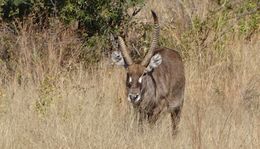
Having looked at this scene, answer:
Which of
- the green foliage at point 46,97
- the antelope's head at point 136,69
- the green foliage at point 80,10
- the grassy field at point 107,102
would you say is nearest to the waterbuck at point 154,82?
the antelope's head at point 136,69

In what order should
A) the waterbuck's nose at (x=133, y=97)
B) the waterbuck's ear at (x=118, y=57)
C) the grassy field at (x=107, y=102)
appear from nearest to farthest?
the grassy field at (x=107, y=102) → the waterbuck's nose at (x=133, y=97) → the waterbuck's ear at (x=118, y=57)

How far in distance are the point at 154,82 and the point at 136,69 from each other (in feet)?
1.68

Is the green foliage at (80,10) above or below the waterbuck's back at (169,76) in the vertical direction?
above

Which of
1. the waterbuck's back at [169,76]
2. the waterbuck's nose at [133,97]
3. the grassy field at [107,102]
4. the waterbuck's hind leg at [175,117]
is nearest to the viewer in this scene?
the grassy field at [107,102]

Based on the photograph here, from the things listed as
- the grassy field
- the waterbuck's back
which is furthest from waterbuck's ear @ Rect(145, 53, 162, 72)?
the grassy field

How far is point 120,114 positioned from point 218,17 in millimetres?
4153

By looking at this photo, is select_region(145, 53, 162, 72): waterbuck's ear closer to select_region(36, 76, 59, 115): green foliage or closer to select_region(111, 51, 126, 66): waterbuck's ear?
select_region(111, 51, 126, 66): waterbuck's ear

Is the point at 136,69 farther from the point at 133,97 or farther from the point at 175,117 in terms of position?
the point at 175,117

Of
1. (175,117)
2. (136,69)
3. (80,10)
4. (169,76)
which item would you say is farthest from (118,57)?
(80,10)

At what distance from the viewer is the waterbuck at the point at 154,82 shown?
9.35 m

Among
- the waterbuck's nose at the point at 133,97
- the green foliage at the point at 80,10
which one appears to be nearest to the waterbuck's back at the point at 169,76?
the waterbuck's nose at the point at 133,97

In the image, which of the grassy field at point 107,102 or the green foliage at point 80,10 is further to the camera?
the green foliage at point 80,10

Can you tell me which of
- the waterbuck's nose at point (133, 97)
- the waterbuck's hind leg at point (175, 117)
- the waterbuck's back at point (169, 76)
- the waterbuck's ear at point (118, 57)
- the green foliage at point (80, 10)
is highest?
the green foliage at point (80, 10)

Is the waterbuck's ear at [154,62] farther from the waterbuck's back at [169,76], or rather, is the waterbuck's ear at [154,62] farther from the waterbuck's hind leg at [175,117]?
the waterbuck's hind leg at [175,117]
